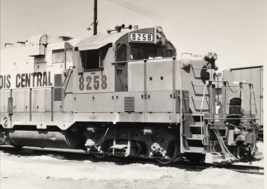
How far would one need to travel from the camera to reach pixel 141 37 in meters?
10.8

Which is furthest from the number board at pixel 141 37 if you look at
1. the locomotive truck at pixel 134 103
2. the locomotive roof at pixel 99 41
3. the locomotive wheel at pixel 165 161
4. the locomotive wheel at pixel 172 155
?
the locomotive wheel at pixel 165 161

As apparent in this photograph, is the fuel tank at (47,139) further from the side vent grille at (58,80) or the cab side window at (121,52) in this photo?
the cab side window at (121,52)

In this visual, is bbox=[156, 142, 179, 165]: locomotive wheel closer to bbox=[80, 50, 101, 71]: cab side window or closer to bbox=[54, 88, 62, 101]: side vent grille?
bbox=[80, 50, 101, 71]: cab side window

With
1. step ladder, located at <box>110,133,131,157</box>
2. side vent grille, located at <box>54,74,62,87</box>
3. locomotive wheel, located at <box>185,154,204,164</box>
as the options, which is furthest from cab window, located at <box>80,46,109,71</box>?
locomotive wheel, located at <box>185,154,204,164</box>

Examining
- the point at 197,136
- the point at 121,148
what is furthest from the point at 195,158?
the point at 121,148

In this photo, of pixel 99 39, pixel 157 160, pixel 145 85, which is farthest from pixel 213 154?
pixel 99 39

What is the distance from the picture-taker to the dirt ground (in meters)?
7.50

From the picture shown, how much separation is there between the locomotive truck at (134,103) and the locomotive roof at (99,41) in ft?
0.11

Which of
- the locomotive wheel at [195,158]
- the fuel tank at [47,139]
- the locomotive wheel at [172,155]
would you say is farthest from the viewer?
the fuel tank at [47,139]

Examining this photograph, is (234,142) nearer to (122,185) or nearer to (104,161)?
(122,185)

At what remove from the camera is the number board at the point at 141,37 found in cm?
1076

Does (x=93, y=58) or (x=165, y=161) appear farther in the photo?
(x=93, y=58)

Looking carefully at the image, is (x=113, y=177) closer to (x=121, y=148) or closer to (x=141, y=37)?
(x=121, y=148)

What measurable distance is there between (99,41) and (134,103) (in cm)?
211
